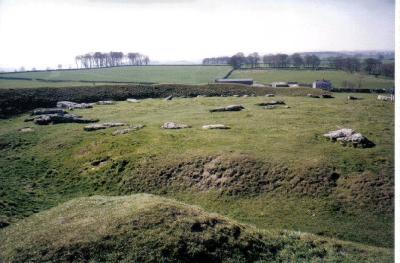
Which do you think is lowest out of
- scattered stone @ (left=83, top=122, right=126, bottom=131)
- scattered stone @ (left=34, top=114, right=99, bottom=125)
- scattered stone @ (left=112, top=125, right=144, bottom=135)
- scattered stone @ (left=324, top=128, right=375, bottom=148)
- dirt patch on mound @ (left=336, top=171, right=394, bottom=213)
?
dirt patch on mound @ (left=336, top=171, right=394, bottom=213)

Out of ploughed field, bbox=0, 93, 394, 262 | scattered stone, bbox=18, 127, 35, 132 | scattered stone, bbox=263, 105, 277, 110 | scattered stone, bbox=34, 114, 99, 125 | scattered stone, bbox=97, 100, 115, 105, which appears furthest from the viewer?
scattered stone, bbox=97, 100, 115, 105

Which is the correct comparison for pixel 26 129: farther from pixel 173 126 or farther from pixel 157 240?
pixel 157 240

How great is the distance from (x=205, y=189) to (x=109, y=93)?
55.4 meters

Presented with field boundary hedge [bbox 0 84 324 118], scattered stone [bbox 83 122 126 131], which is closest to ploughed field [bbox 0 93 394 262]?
scattered stone [bbox 83 122 126 131]

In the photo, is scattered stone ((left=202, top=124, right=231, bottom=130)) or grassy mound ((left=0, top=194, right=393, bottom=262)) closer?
grassy mound ((left=0, top=194, right=393, bottom=262))

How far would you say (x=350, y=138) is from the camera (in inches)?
1308

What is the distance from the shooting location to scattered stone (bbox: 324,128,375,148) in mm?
32469

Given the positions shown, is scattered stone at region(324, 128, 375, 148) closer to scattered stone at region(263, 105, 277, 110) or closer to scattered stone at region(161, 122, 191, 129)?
scattered stone at region(161, 122, 191, 129)

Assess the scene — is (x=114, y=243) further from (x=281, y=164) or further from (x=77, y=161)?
(x=77, y=161)

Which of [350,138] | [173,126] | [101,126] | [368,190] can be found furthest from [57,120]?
[368,190]

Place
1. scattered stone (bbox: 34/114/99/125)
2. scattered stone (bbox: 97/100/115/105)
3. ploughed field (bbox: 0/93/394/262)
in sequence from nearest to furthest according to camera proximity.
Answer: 1. ploughed field (bbox: 0/93/394/262)
2. scattered stone (bbox: 34/114/99/125)
3. scattered stone (bbox: 97/100/115/105)

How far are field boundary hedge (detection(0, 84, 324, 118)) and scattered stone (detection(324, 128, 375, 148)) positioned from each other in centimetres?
4345

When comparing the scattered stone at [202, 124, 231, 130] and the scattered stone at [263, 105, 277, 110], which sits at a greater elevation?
the scattered stone at [263, 105, 277, 110]

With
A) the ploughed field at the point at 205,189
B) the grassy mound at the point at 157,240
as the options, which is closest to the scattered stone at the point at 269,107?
the ploughed field at the point at 205,189
